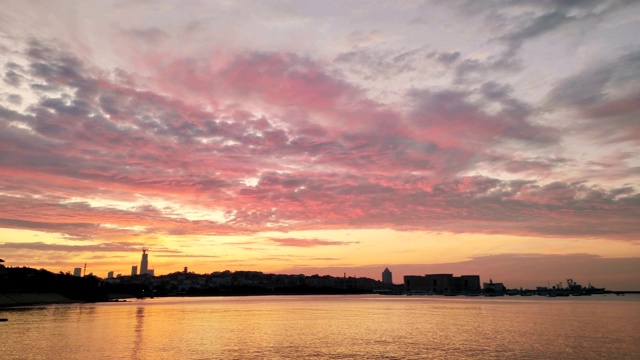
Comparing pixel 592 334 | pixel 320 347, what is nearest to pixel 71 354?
pixel 320 347

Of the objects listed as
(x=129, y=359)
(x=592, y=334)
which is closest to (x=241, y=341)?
(x=129, y=359)

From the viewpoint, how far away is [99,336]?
219ft

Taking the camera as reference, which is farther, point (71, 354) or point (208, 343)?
point (208, 343)

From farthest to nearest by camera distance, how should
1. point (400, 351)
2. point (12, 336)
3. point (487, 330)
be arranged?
point (487, 330)
point (12, 336)
point (400, 351)

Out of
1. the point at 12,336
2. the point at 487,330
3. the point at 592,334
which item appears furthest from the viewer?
the point at 487,330

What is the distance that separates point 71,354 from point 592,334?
75064 mm

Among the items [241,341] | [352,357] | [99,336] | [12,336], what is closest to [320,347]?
[352,357]

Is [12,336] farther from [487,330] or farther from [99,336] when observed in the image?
[487,330]

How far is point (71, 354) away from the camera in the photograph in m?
49.9

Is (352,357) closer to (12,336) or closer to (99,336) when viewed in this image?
(99,336)

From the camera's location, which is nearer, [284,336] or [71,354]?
[71,354]

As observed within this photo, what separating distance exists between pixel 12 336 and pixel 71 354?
2195 cm

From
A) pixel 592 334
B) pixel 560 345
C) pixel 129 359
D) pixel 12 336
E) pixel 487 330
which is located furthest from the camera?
pixel 487 330

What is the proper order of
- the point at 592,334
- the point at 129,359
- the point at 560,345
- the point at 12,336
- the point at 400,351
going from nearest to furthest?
the point at 129,359
the point at 400,351
the point at 560,345
the point at 12,336
the point at 592,334
